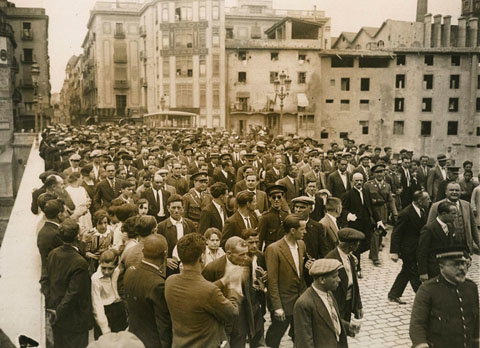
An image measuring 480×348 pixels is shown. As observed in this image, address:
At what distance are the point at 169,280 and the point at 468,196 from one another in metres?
10.5

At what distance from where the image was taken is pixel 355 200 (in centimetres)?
979

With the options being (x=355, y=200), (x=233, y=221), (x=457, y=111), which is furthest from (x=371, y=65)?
(x=233, y=221)

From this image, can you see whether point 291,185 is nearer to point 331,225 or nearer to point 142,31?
point 331,225

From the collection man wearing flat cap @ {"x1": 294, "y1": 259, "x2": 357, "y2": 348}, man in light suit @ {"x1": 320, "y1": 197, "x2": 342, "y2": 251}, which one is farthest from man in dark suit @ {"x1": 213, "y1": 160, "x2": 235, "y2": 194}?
man wearing flat cap @ {"x1": 294, "y1": 259, "x2": 357, "y2": 348}

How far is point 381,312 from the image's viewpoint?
7902mm

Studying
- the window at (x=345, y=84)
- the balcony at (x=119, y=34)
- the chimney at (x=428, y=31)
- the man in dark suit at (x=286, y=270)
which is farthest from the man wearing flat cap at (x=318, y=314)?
the balcony at (x=119, y=34)

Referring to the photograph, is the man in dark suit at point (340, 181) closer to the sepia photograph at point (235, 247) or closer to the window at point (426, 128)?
the sepia photograph at point (235, 247)

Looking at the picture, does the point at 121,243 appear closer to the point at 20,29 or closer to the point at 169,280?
the point at 169,280

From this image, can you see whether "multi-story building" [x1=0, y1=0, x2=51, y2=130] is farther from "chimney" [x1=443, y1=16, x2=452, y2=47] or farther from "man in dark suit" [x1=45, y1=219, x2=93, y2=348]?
"man in dark suit" [x1=45, y1=219, x2=93, y2=348]

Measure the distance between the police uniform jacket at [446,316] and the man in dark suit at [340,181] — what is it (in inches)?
292

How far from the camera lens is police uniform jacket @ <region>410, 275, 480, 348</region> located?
14.0ft

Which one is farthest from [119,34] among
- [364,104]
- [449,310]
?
[449,310]

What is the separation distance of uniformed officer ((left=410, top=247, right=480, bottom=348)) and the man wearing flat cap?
776mm

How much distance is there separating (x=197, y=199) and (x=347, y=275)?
4.31 m
